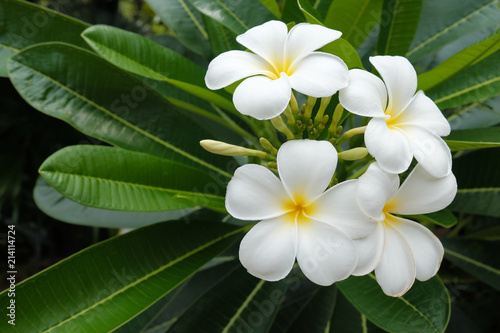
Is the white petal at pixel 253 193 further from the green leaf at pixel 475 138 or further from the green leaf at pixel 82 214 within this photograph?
the green leaf at pixel 82 214

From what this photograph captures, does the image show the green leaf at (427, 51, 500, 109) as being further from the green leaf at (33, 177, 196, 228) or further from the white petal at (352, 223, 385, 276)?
the green leaf at (33, 177, 196, 228)

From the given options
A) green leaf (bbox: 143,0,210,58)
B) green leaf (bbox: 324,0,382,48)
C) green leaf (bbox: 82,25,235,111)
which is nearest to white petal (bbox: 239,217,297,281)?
green leaf (bbox: 82,25,235,111)

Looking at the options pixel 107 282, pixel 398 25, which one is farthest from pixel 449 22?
pixel 107 282

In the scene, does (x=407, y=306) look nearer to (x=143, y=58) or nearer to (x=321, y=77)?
(x=321, y=77)

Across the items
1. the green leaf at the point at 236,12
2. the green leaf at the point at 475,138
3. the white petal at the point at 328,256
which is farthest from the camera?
the green leaf at the point at 236,12

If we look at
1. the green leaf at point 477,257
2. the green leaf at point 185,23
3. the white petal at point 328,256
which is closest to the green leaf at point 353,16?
the green leaf at point 185,23

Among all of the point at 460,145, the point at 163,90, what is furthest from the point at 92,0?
the point at 460,145

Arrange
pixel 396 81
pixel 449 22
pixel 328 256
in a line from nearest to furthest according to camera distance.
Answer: pixel 328 256, pixel 396 81, pixel 449 22
